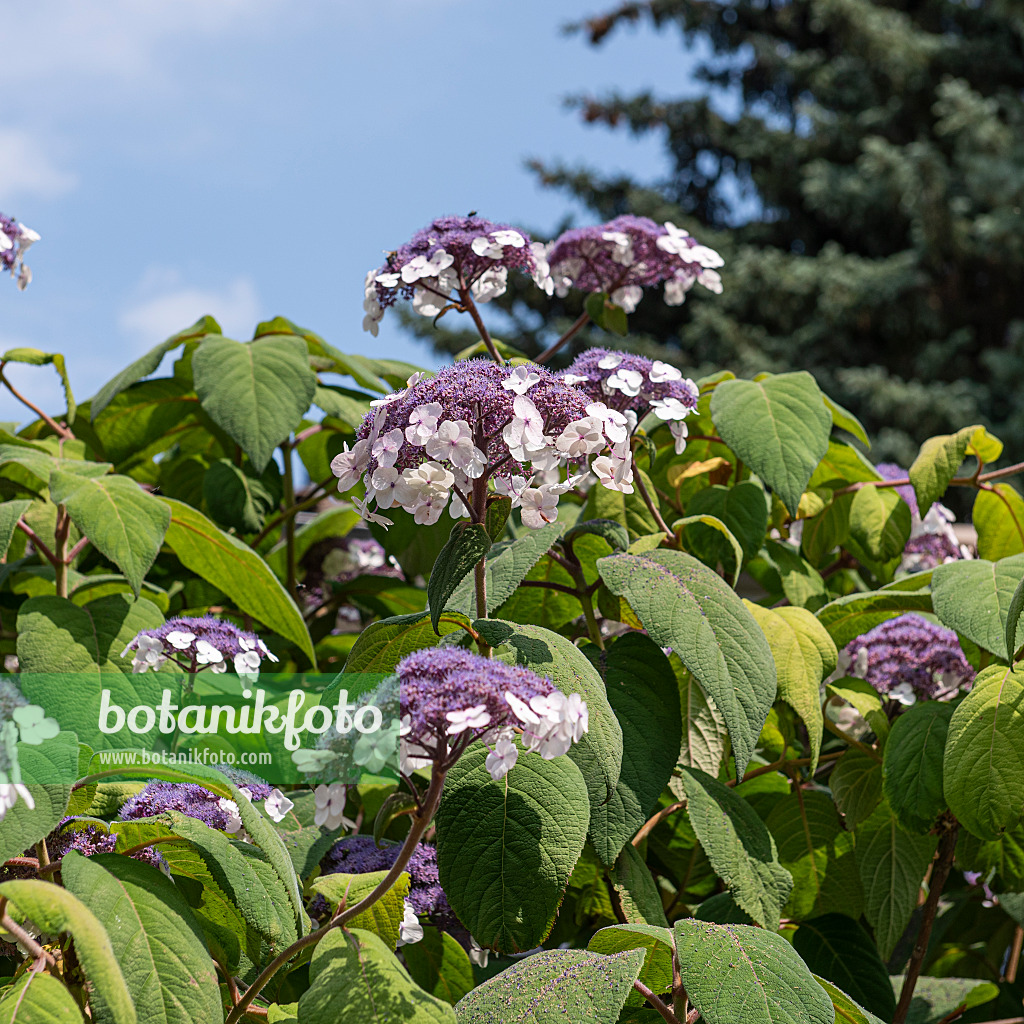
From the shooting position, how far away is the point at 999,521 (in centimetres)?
Answer: 168

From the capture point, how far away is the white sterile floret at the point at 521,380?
928 millimetres

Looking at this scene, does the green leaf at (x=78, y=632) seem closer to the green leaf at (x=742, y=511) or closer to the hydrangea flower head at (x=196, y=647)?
the hydrangea flower head at (x=196, y=647)

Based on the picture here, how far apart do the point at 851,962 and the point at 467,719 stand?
857 millimetres

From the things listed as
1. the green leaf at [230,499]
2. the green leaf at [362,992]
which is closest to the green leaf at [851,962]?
the green leaf at [362,992]

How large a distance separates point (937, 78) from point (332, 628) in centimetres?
1360

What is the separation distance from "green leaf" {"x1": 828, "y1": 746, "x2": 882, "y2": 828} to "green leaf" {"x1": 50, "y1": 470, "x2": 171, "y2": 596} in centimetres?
92

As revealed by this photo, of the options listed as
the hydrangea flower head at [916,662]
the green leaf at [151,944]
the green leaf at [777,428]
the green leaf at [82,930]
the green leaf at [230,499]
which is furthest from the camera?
the green leaf at [230,499]

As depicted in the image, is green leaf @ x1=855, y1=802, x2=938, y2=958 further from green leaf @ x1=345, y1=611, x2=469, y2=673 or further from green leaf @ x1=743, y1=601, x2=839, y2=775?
green leaf @ x1=345, y1=611, x2=469, y2=673

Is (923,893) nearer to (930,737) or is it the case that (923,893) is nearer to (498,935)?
(930,737)

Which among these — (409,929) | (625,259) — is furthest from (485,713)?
(625,259)

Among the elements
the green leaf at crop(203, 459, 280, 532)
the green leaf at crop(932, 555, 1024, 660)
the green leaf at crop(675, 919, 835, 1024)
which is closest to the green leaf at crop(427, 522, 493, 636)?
the green leaf at crop(675, 919, 835, 1024)

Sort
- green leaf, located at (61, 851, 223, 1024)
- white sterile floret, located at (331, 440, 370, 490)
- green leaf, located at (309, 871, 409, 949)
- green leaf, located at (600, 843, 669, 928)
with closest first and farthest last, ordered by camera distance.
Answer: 1. green leaf, located at (61, 851, 223, 1024)
2. green leaf, located at (309, 871, 409, 949)
3. white sterile floret, located at (331, 440, 370, 490)
4. green leaf, located at (600, 843, 669, 928)

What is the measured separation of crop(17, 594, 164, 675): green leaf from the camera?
1269 mm

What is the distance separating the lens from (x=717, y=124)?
46.6 ft
